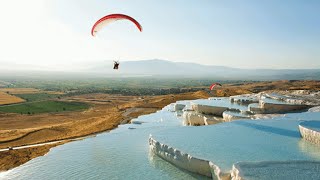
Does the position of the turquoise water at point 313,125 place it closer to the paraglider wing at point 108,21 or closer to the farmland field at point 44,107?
the paraglider wing at point 108,21

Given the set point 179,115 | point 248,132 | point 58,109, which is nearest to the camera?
point 248,132

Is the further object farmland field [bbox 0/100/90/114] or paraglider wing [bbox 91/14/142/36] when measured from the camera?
farmland field [bbox 0/100/90/114]

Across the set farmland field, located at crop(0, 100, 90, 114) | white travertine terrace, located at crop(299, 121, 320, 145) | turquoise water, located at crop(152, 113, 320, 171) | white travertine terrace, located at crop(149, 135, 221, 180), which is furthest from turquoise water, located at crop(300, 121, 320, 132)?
farmland field, located at crop(0, 100, 90, 114)

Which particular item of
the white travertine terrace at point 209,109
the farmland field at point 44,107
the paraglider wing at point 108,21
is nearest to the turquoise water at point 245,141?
the white travertine terrace at point 209,109

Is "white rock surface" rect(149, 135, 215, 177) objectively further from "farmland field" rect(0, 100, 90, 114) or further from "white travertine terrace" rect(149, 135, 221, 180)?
Answer: "farmland field" rect(0, 100, 90, 114)

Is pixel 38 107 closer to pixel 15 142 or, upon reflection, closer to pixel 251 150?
pixel 15 142

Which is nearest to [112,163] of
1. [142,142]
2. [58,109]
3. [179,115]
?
[142,142]

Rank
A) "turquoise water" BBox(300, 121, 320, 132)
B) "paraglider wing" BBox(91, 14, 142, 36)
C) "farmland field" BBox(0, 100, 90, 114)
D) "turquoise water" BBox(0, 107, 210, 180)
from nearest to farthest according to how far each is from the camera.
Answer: "turquoise water" BBox(0, 107, 210, 180) < "turquoise water" BBox(300, 121, 320, 132) < "paraglider wing" BBox(91, 14, 142, 36) < "farmland field" BBox(0, 100, 90, 114)
